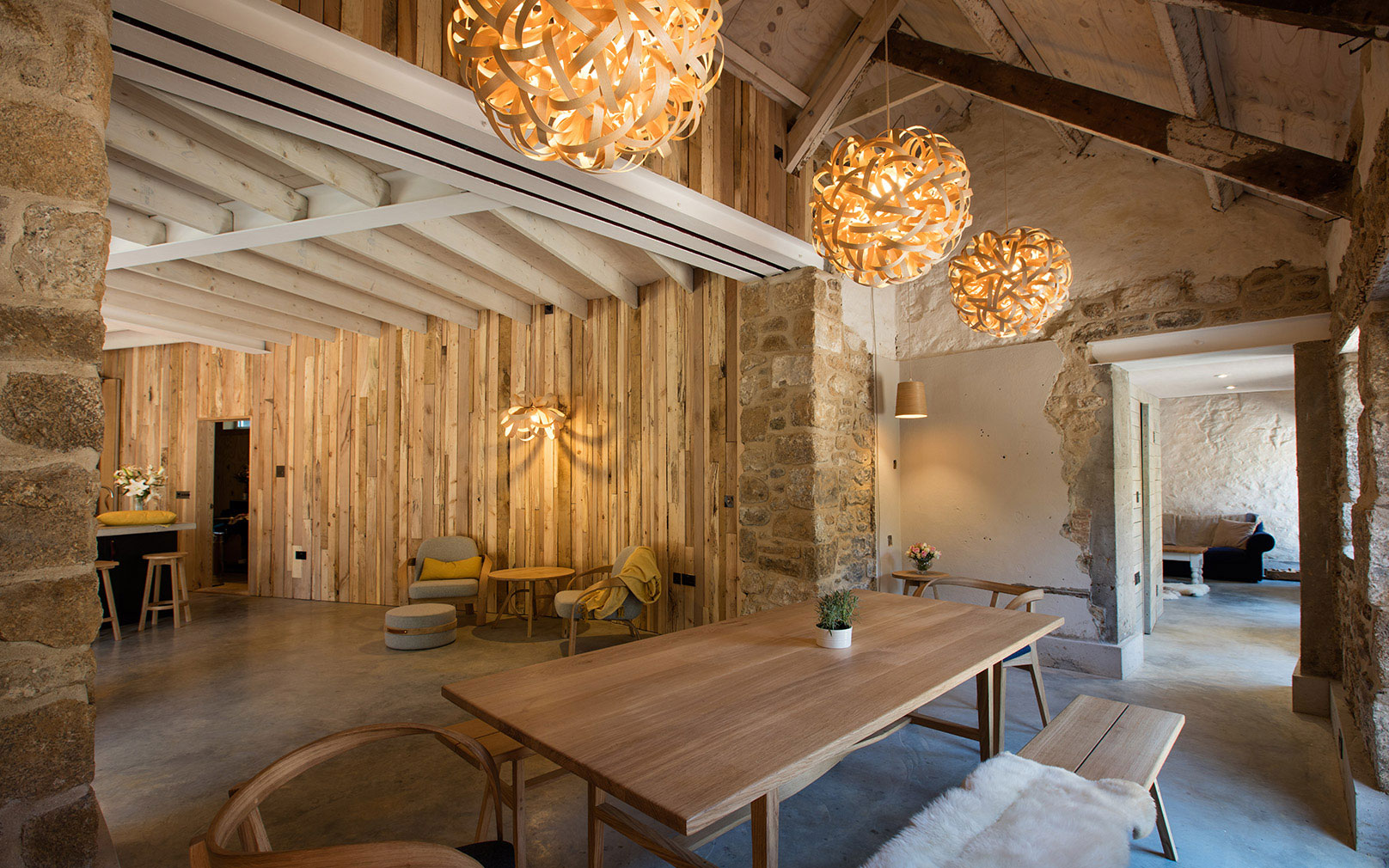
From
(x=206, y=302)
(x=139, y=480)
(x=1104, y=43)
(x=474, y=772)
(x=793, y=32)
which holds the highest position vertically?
(x=793, y=32)

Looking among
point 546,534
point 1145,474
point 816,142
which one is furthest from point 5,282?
point 1145,474

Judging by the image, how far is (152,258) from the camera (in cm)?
458

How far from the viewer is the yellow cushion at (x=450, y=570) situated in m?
6.39

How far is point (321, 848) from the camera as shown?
3.32 ft

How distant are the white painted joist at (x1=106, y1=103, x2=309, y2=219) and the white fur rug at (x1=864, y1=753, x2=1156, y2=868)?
422 cm

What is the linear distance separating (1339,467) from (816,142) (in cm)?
341

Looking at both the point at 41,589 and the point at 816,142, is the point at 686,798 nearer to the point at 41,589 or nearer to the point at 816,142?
the point at 41,589

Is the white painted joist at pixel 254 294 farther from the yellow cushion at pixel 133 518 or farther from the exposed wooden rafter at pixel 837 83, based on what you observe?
the exposed wooden rafter at pixel 837 83

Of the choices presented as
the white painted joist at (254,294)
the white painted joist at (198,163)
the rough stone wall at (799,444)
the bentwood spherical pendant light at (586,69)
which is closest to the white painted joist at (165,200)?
the white painted joist at (198,163)

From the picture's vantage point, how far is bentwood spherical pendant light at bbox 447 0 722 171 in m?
1.22

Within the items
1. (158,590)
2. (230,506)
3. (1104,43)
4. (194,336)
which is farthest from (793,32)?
(230,506)

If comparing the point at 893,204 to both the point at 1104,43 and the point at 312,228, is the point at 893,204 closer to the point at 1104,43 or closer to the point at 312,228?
the point at 1104,43

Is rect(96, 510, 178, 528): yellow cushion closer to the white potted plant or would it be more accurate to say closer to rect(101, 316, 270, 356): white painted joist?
rect(101, 316, 270, 356): white painted joist

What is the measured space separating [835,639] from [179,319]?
7353 millimetres
